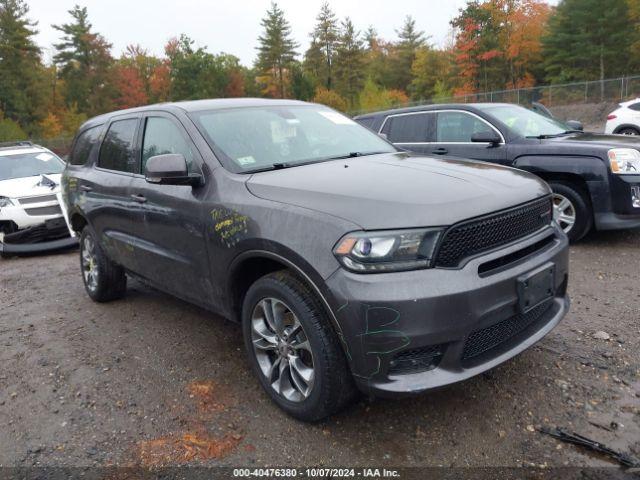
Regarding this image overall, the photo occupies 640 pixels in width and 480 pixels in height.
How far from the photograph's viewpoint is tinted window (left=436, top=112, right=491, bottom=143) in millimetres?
6801

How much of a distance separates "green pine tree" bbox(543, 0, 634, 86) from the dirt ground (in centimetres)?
4080

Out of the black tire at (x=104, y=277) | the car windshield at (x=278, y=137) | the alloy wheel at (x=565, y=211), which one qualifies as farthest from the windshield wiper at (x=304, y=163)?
the alloy wheel at (x=565, y=211)

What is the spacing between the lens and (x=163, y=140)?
152 inches

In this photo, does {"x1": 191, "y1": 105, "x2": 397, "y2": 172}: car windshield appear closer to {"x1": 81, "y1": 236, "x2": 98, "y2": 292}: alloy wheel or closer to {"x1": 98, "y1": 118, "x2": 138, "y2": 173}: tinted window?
{"x1": 98, "y1": 118, "x2": 138, "y2": 173}: tinted window

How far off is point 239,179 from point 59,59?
225 feet

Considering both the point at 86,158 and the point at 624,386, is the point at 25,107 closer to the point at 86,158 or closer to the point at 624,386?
the point at 86,158

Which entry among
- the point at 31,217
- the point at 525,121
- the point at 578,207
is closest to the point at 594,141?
the point at 578,207

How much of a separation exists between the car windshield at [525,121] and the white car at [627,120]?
9881mm

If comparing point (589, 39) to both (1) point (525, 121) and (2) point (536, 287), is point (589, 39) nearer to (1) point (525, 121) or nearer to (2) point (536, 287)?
(1) point (525, 121)

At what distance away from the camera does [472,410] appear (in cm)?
294

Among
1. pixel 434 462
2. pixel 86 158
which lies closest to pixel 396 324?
pixel 434 462

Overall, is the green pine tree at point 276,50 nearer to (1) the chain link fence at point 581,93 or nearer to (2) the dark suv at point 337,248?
(1) the chain link fence at point 581,93

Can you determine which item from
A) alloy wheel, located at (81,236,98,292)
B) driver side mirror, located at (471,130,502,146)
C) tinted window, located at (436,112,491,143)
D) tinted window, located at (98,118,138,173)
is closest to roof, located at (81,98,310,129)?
tinted window, located at (98,118,138,173)

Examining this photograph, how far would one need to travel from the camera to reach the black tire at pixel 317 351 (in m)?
2.59
